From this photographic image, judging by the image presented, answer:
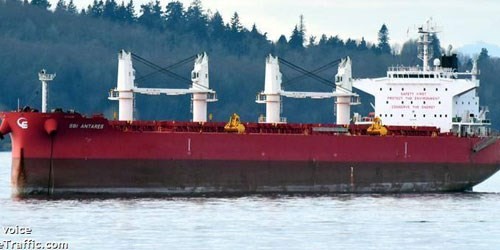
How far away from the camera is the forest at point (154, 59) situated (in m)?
126

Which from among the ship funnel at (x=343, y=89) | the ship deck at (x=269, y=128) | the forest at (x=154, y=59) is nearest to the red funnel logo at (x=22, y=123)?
the ship deck at (x=269, y=128)

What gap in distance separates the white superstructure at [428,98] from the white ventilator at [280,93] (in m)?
0.94

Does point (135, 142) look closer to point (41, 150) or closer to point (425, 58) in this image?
point (41, 150)

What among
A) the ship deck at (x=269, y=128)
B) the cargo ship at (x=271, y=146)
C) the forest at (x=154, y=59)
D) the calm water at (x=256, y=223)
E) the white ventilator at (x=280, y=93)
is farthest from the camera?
the forest at (x=154, y=59)

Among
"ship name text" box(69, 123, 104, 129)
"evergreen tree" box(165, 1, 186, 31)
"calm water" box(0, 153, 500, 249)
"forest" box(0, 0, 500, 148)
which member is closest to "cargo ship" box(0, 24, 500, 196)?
"ship name text" box(69, 123, 104, 129)

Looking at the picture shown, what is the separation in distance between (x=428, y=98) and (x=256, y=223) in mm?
18238

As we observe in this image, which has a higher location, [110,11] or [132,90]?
[110,11]

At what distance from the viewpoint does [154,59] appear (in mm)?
131375

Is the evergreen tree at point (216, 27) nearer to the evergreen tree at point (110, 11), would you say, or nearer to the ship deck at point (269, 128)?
the evergreen tree at point (110, 11)

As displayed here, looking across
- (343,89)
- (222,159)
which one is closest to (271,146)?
(222,159)

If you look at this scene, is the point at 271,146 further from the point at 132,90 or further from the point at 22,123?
the point at 22,123

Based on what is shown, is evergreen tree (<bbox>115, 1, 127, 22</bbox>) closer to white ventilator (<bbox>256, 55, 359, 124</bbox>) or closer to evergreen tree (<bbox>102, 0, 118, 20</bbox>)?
evergreen tree (<bbox>102, 0, 118, 20</bbox>)

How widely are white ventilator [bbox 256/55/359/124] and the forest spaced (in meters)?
59.7

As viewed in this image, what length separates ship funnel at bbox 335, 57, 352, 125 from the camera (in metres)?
55.3
